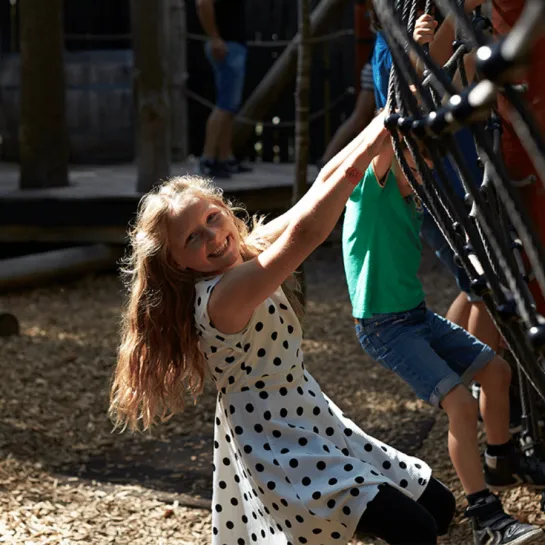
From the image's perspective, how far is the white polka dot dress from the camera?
231 cm

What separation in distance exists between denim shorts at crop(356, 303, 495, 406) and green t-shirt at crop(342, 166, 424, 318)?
0.04 meters

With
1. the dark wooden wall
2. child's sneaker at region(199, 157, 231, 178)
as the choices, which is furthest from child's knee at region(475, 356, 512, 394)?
the dark wooden wall

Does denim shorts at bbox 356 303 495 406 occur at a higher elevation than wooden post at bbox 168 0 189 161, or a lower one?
lower

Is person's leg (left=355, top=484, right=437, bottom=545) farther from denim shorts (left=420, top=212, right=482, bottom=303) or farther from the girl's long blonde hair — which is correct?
denim shorts (left=420, top=212, right=482, bottom=303)

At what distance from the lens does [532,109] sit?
204 cm

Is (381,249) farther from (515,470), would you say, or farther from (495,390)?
(515,470)

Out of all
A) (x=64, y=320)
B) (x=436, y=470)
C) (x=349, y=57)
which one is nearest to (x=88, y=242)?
(x=64, y=320)

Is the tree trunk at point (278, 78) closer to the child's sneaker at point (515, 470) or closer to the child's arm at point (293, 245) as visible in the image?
the child's sneaker at point (515, 470)

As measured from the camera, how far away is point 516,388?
3.75 meters

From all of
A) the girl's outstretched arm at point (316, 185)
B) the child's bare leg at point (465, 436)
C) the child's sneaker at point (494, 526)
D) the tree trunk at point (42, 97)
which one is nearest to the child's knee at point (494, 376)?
the child's bare leg at point (465, 436)

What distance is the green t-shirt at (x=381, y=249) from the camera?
9.49 feet

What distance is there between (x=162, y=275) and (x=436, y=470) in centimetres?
150

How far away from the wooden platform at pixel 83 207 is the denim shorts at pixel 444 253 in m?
3.46

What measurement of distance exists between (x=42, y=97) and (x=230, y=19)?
1.41m
